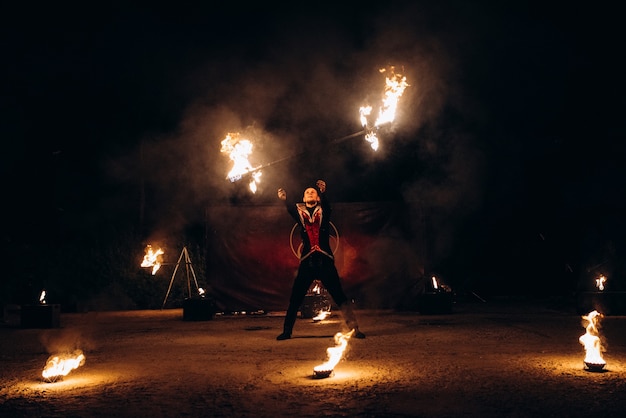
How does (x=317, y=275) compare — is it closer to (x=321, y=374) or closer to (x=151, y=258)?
(x=321, y=374)

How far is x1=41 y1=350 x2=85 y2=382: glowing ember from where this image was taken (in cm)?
649

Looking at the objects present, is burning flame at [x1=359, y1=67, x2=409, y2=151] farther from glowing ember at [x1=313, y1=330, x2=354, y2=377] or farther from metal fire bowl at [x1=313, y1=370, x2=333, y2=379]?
metal fire bowl at [x1=313, y1=370, x2=333, y2=379]

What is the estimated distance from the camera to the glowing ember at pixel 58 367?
6487 mm

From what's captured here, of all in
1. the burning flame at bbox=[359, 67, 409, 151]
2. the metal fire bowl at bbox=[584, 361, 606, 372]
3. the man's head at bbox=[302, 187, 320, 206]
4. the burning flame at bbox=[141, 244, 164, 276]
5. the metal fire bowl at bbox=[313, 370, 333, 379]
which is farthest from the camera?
the burning flame at bbox=[141, 244, 164, 276]

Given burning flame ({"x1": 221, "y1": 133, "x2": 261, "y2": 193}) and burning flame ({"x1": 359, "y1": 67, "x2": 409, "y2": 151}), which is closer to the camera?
burning flame ({"x1": 359, "y1": 67, "x2": 409, "y2": 151})

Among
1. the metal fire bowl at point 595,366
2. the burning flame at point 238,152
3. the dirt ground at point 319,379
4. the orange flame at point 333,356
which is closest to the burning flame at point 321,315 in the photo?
the dirt ground at point 319,379

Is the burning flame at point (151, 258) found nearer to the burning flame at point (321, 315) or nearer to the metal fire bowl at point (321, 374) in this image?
the burning flame at point (321, 315)

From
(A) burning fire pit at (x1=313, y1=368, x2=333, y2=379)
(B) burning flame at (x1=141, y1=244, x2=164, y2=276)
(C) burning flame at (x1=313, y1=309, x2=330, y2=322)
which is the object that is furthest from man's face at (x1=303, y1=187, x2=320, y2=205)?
(B) burning flame at (x1=141, y1=244, x2=164, y2=276)

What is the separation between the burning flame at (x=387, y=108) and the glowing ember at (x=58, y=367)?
19.1 ft

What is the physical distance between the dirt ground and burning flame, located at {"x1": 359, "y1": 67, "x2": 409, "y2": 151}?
3407 mm

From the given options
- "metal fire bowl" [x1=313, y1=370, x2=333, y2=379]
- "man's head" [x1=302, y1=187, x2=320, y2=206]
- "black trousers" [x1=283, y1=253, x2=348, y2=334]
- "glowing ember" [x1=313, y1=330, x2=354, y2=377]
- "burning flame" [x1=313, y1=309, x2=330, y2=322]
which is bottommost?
"metal fire bowl" [x1=313, y1=370, x2=333, y2=379]

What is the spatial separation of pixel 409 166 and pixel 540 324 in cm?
1276

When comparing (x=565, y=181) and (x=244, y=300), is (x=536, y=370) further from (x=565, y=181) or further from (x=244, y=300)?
(x=565, y=181)

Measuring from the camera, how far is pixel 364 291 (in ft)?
54.2
